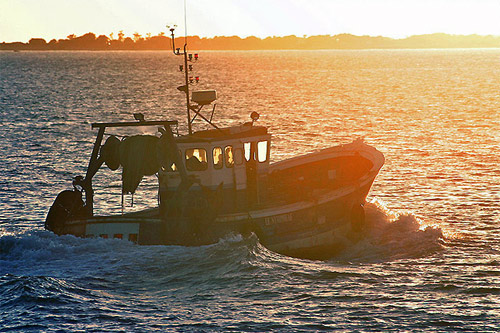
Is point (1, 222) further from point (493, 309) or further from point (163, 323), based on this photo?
point (493, 309)

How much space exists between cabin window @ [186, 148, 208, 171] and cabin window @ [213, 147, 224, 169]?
38cm

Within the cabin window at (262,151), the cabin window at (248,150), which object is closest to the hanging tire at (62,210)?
the cabin window at (248,150)

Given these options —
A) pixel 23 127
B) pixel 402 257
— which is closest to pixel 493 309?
pixel 402 257

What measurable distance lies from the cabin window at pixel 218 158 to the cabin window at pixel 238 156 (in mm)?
647

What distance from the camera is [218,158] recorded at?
2734cm

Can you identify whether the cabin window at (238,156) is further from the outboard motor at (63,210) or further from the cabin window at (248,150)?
the outboard motor at (63,210)

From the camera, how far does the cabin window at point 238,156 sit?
27688 millimetres

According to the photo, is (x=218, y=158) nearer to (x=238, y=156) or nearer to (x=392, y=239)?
(x=238, y=156)

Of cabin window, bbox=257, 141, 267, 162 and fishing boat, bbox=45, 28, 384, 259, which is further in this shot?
cabin window, bbox=257, 141, 267, 162

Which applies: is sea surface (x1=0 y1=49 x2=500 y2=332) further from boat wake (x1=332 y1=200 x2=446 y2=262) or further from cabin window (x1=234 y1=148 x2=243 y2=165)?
cabin window (x1=234 y1=148 x2=243 y2=165)

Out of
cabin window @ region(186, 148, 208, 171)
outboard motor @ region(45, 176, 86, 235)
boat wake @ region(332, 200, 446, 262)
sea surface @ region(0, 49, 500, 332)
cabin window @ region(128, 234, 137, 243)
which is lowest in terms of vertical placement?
boat wake @ region(332, 200, 446, 262)

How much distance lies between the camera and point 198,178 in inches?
1073

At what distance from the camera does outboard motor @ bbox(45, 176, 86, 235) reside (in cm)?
2681

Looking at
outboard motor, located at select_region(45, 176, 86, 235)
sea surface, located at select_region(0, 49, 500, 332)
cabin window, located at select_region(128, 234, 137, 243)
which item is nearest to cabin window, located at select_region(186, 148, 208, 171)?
sea surface, located at select_region(0, 49, 500, 332)
